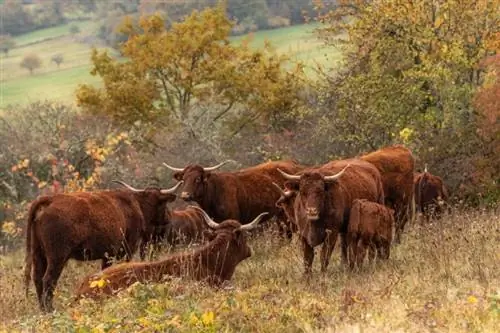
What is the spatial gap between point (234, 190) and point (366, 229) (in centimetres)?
433

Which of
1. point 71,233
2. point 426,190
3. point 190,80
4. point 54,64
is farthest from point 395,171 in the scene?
point 54,64

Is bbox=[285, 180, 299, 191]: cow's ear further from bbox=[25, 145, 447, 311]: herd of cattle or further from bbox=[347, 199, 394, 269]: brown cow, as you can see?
bbox=[347, 199, 394, 269]: brown cow

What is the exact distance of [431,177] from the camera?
16391mm

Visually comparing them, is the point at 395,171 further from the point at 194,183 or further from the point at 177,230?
the point at 177,230

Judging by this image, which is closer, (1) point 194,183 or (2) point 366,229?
Answer: (2) point 366,229

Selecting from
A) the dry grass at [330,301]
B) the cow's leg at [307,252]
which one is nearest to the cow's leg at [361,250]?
the dry grass at [330,301]

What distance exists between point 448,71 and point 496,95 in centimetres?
427

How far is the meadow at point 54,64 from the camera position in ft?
197

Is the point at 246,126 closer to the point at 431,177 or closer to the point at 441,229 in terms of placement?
the point at 431,177

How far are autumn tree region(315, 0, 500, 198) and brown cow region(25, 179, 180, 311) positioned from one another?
9026mm

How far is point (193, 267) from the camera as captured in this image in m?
9.70

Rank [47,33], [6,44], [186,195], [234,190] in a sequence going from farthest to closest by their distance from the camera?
[47,33] < [6,44] < [234,190] < [186,195]

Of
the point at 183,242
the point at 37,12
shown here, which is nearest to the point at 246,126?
the point at 183,242

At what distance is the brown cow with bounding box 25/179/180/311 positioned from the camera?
34.8ft
